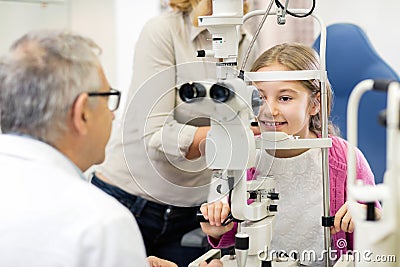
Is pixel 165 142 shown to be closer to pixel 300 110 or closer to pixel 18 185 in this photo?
pixel 300 110

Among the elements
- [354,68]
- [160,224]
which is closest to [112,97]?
[160,224]

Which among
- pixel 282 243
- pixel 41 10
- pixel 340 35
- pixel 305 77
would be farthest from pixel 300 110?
pixel 41 10

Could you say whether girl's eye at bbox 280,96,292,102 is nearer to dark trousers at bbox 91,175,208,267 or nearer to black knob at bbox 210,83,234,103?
black knob at bbox 210,83,234,103

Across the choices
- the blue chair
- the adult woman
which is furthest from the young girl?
the blue chair

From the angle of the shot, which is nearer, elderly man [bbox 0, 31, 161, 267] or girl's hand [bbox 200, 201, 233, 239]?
elderly man [bbox 0, 31, 161, 267]

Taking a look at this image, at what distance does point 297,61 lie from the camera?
169 centimetres

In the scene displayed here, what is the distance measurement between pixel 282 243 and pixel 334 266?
0.22 meters

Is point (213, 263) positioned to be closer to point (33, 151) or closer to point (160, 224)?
point (33, 151)

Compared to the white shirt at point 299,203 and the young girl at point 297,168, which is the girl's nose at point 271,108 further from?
the white shirt at point 299,203

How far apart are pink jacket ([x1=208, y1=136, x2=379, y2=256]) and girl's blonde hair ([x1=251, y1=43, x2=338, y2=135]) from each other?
0.16 ft

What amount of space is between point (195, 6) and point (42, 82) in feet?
3.25

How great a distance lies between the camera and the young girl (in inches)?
62.5

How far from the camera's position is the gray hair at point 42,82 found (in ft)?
3.84

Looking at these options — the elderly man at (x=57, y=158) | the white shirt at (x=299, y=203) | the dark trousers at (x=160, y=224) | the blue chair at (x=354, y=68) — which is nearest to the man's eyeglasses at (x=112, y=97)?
the elderly man at (x=57, y=158)
